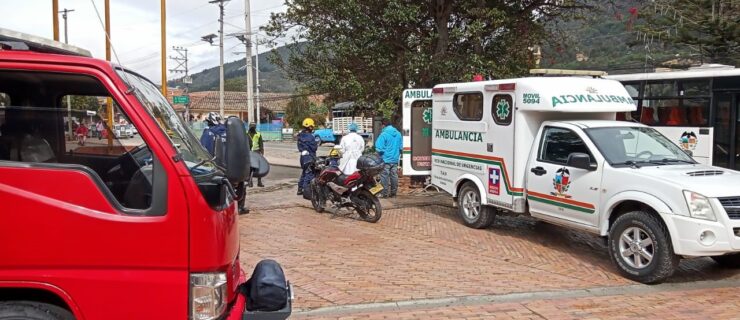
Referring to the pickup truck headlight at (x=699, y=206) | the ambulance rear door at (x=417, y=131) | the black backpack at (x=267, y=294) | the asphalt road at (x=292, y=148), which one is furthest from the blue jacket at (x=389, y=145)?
the asphalt road at (x=292, y=148)

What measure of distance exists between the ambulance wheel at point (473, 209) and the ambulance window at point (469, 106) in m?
1.09

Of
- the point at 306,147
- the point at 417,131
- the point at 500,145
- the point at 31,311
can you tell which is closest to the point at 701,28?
the point at 417,131

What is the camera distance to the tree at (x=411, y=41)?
563 inches

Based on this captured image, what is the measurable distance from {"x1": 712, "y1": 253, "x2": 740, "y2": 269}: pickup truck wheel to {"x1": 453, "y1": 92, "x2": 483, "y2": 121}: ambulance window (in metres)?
3.72

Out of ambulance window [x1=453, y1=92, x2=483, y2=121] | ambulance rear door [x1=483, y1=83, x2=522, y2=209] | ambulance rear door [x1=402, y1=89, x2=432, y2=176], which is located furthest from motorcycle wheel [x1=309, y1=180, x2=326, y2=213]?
ambulance rear door [x1=483, y1=83, x2=522, y2=209]

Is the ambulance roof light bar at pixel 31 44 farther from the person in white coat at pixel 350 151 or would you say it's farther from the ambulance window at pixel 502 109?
the person in white coat at pixel 350 151

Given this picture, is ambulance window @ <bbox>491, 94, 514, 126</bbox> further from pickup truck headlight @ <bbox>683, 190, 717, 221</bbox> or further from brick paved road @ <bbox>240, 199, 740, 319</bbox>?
pickup truck headlight @ <bbox>683, 190, 717, 221</bbox>

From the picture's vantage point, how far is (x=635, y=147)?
7.14 m

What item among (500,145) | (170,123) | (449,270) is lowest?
(449,270)

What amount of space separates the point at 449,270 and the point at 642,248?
205cm

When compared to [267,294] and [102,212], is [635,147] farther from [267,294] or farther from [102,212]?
[102,212]

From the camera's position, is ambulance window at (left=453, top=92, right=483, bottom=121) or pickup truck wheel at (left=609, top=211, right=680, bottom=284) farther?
ambulance window at (left=453, top=92, right=483, bottom=121)

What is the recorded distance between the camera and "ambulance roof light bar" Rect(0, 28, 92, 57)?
2881mm

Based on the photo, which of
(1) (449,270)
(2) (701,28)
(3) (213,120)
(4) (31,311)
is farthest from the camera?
(2) (701,28)
